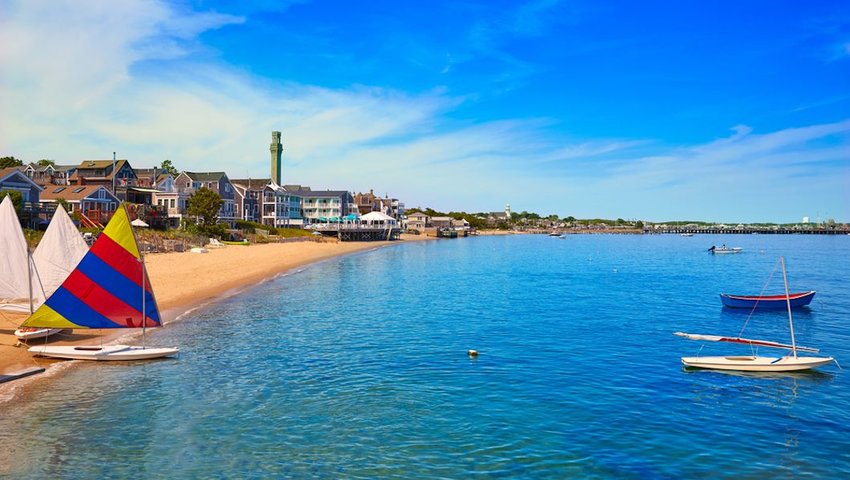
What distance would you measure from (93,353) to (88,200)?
61.5 meters

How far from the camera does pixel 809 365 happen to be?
23094 mm

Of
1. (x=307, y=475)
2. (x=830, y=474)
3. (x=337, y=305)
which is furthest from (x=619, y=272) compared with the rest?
(x=307, y=475)

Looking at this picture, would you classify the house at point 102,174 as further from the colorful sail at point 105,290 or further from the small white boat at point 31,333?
the colorful sail at point 105,290

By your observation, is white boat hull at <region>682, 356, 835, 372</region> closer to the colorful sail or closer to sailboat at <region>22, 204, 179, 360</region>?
sailboat at <region>22, 204, 179, 360</region>

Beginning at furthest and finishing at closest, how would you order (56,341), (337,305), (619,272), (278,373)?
(619,272)
(337,305)
(56,341)
(278,373)

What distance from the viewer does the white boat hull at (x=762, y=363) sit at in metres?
23.0

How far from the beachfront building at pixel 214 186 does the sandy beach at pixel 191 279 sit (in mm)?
22923

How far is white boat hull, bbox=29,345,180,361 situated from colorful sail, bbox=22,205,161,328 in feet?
3.30

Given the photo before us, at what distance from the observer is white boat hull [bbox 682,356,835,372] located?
23031 millimetres

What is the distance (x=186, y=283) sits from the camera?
46.0 metres

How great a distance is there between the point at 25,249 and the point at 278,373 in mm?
11866

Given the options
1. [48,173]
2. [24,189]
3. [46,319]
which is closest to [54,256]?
[46,319]

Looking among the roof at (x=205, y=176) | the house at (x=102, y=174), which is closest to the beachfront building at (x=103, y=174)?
the house at (x=102, y=174)

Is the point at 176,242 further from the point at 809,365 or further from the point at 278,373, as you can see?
the point at 809,365
